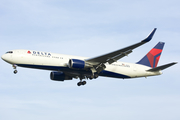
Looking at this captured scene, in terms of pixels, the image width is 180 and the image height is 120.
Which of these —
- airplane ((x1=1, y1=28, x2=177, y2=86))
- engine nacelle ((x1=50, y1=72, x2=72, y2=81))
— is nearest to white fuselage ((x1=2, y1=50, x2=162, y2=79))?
airplane ((x1=1, y1=28, x2=177, y2=86))

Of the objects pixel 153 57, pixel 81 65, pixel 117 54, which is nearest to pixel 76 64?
pixel 81 65

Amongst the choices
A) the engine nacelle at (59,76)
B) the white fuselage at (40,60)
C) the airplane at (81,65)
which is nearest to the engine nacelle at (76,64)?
the airplane at (81,65)

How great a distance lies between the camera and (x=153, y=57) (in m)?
43.6

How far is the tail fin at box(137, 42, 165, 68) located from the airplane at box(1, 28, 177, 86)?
157 cm

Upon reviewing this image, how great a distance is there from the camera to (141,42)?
29578 mm

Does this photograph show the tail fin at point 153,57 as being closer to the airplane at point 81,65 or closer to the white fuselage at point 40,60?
the airplane at point 81,65

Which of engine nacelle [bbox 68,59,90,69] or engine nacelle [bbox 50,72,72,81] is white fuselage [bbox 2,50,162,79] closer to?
engine nacelle [bbox 68,59,90,69]

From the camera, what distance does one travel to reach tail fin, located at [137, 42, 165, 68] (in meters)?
42.7

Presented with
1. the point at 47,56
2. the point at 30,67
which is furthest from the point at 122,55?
the point at 30,67

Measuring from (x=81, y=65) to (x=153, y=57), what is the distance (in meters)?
14.2

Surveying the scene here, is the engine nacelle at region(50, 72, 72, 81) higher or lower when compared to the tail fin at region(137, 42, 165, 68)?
lower

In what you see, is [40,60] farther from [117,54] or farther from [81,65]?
[117,54]

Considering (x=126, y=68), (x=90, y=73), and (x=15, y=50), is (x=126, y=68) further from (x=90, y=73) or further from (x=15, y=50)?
(x=15, y=50)

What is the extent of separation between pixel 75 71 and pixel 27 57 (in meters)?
6.78
